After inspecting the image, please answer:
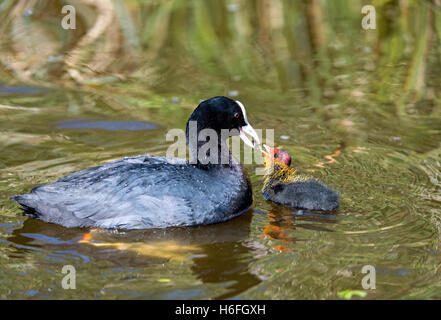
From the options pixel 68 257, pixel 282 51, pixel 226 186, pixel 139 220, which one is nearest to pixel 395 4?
pixel 282 51

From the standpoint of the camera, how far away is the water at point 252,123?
5453 mm

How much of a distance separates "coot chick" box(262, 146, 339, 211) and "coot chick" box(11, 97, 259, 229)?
41 cm

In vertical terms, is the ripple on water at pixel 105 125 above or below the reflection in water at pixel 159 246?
above

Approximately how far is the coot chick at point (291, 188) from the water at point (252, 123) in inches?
3.7

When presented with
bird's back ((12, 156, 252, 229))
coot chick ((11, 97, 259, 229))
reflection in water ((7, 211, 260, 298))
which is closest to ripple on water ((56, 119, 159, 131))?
coot chick ((11, 97, 259, 229))

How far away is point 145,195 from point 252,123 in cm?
241

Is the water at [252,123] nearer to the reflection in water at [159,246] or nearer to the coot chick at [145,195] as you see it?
the reflection in water at [159,246]

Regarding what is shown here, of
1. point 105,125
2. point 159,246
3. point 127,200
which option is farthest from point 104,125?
point 159,246

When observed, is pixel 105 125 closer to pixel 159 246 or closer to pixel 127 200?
pixel 127 200

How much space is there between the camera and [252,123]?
8.28 metres

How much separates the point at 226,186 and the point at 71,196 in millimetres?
1419

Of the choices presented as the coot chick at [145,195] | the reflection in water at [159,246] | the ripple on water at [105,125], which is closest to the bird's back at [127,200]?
the coot chick at [145,195]

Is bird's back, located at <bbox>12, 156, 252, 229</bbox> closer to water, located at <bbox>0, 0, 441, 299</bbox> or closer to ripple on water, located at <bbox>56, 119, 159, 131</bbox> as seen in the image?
water, located at <bbox>0, 0, 441, 299</bbox>

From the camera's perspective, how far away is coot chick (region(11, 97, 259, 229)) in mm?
6242
